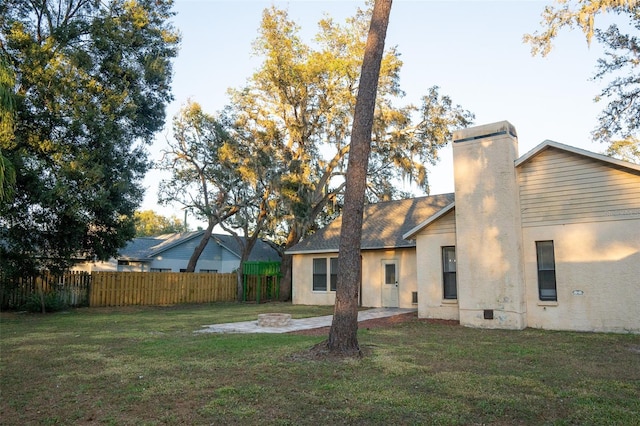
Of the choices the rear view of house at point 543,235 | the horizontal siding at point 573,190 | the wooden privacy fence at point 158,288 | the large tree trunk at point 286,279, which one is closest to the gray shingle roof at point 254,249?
the large tree trunk at point 286,279

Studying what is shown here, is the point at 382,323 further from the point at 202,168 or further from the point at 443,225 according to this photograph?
the point at 202,168

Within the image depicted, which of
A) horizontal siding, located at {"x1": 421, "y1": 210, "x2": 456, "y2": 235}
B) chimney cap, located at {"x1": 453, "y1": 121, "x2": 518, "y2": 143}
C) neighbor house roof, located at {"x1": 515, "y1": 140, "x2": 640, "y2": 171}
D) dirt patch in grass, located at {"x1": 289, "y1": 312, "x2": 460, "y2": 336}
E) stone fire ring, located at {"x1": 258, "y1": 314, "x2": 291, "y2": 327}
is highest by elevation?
chimney cap, located at {"x1": 453, "y1": 121, "x2": 518, "y2": 143}

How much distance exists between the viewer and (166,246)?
3203 cm

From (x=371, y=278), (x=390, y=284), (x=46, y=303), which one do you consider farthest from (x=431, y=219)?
(x=46, y=303)

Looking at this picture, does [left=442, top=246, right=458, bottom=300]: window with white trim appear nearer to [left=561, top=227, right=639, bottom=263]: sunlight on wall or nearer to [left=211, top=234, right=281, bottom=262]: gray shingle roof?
[left=561, top=227, right=639, bottom=263]: sunlight on wall

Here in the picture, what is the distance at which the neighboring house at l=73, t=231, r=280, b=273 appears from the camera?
30.3 metres

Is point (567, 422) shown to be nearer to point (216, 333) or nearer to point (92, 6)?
point (216, 333)

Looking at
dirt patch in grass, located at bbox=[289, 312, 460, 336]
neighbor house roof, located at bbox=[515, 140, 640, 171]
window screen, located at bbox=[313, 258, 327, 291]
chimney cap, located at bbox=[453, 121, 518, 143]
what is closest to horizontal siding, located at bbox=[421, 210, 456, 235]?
chimney cap, located at bbox=[453, 121, 518, 143]

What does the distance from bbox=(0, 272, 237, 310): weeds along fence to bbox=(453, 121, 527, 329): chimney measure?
1375cm

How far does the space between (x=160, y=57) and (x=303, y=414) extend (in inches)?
663

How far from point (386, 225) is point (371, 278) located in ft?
8.38

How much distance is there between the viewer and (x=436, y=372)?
21.2 ft

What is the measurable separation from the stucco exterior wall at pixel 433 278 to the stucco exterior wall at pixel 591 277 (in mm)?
2299

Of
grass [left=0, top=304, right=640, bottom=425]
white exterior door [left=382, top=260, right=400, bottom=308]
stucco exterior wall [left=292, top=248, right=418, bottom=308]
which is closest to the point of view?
grass [left=0, top=304, right=640, bottom=425]
